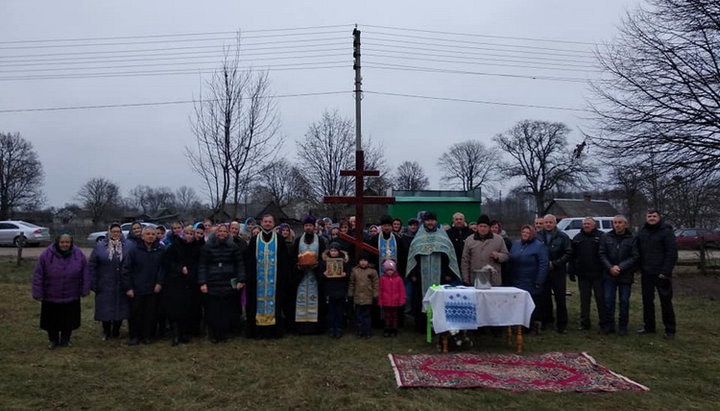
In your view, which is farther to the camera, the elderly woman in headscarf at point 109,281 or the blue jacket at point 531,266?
the blue jacket at point 531,266

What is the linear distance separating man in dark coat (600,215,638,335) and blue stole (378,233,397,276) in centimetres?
A: 318

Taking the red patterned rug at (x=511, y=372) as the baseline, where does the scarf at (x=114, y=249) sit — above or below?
above

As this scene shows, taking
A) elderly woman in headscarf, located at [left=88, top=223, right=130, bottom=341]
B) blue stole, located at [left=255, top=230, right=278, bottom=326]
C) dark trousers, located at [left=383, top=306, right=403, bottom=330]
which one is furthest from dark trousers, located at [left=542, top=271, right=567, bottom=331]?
elderly woman in headscarf, located at [left=88, top=223, right=130, bottom=341]

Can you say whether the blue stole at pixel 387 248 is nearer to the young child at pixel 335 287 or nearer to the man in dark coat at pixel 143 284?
the young child at pixel 335 287

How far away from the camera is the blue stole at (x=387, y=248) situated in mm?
8219

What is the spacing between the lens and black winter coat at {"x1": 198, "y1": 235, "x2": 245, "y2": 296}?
7462mm

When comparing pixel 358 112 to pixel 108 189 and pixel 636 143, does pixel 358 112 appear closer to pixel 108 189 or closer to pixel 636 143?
pixel 636 143

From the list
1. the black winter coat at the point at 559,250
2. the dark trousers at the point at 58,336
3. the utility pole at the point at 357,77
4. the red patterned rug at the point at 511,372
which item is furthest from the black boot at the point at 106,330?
the utility pole at the point at 357,77

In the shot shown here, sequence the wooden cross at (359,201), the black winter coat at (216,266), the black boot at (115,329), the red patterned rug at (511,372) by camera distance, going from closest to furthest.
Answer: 1. the red patterned rug at (511,372)
2. the black winter coat at (216,266)
3. the black boot at (115,329)
4. the wooden cross at (359,201)

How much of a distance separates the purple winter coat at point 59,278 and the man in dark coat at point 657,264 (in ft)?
26.5

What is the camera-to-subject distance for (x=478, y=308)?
686 cm

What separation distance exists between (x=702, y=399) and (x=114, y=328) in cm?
759

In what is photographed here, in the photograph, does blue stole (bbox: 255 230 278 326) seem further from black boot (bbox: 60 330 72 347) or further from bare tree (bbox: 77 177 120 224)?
bare tree (bbox: 77 177 120 224)

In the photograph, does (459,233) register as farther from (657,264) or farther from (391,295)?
(657,264)
